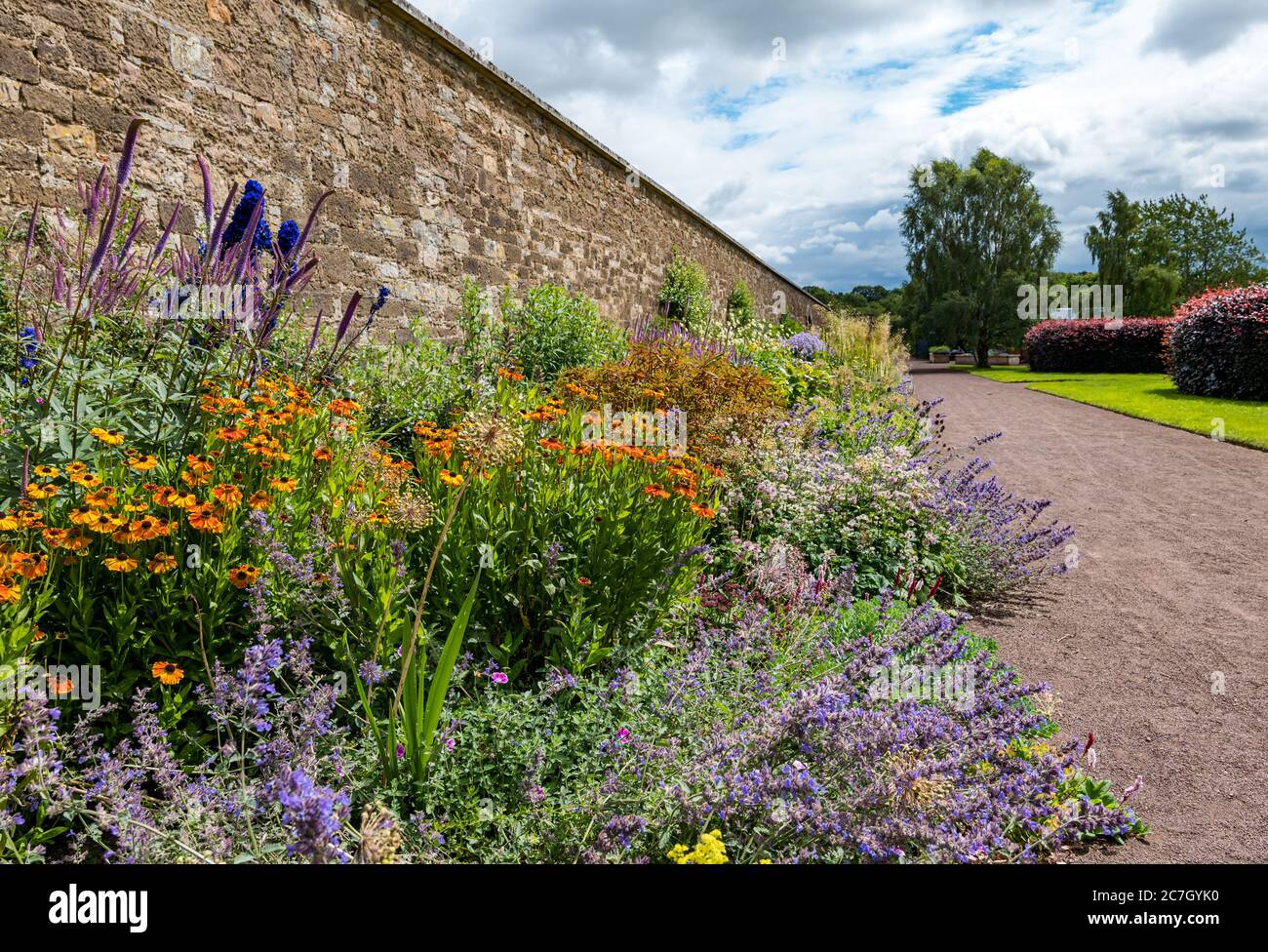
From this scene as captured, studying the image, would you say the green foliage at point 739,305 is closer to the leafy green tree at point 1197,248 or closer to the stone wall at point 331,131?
the stone wall at point 331,131

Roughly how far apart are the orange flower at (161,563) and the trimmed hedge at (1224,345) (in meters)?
17.1

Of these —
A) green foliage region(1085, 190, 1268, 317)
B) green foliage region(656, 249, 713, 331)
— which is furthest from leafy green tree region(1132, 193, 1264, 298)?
green foliage region(656, 249, 713, 331)

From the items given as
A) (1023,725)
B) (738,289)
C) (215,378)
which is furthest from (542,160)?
(738,289)

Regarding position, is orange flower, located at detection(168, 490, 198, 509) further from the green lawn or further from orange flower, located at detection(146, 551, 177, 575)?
the green lawn

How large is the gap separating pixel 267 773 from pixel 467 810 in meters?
0.54

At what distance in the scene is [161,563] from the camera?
214 cm

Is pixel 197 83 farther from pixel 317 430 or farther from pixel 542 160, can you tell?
pixel 542 160

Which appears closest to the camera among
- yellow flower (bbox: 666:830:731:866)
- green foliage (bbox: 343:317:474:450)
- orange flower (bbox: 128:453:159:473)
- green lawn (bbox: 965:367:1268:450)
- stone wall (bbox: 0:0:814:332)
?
yellow flower (bbox: 666:830:731:866)

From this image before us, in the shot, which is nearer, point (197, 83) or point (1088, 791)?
point (1088, 791)

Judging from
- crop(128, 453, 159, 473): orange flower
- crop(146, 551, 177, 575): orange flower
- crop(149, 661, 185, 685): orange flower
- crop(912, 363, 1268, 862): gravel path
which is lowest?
crop(912, 363, 1268, 862): gravel path

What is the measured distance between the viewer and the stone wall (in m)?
4.13

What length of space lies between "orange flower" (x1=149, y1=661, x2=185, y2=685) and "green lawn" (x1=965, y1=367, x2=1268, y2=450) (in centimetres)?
1130

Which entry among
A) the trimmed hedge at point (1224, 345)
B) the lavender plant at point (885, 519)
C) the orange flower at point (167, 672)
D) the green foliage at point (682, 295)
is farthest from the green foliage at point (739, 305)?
the orange flower at point (167, 672)
